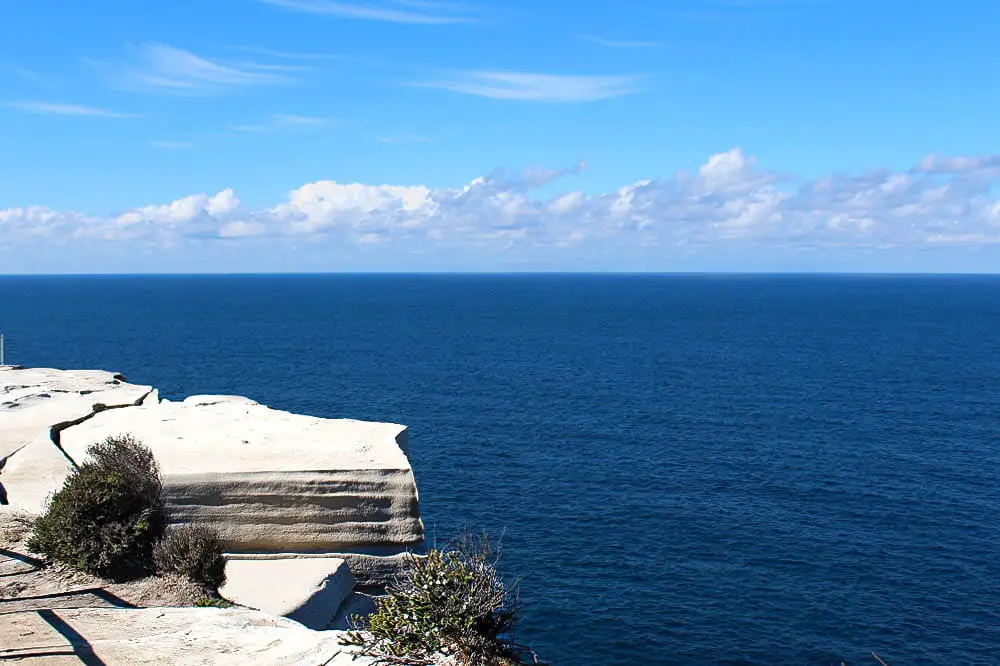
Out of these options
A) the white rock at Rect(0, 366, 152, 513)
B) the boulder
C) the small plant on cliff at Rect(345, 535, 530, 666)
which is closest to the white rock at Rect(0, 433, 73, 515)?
the white rock at Rect(0, 366, 152, 513)

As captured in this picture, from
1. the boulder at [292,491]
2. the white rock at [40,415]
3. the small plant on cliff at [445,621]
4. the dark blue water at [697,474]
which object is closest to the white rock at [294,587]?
the boulder at [292,491]

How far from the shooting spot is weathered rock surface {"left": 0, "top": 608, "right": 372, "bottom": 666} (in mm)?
14945

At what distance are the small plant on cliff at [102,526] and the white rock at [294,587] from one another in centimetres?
249

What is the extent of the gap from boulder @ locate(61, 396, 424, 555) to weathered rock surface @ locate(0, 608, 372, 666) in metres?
9.11

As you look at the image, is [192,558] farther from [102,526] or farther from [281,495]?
[281,495]

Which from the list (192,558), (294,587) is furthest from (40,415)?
(192,558)

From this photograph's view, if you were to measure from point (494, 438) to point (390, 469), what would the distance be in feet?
117

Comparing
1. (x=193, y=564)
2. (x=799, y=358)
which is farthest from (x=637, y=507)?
(x=799, y=358)

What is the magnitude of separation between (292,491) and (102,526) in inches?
277

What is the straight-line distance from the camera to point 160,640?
15.8 m

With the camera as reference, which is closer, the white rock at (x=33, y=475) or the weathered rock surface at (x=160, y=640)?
the weathered rock surface at (x=160, y=640)

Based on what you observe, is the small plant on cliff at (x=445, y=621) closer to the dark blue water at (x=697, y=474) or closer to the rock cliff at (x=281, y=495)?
the rock cliff at (x=281, y=495)

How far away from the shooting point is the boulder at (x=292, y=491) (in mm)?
26828

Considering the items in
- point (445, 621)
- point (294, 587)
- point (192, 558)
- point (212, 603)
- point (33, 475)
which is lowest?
point (294, 587)
